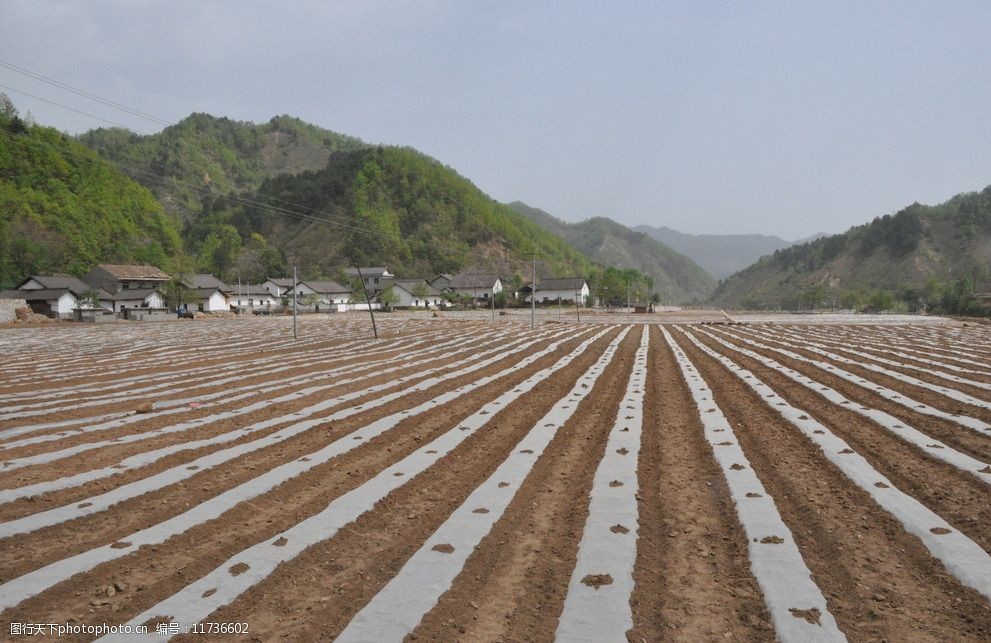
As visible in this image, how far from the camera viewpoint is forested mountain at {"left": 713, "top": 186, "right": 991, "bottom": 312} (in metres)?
86.9

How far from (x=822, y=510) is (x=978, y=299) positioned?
8115 centimetres

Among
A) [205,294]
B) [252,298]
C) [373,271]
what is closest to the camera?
[205,294]

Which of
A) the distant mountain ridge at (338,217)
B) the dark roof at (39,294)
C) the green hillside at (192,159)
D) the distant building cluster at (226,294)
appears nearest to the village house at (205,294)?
the distant building cluster at (226,294)

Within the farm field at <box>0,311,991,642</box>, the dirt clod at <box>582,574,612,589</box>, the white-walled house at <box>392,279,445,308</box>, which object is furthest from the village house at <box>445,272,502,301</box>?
the dirt clod at <box>582,574,612,589</box>

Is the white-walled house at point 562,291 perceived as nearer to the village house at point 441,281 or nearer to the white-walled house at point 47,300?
the village house at point 441,281

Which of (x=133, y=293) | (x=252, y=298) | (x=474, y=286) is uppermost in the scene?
(x=474, y=286)

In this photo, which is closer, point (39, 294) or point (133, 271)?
point (39, 294)

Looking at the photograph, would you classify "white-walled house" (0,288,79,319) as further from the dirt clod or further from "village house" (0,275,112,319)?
the dirt clod

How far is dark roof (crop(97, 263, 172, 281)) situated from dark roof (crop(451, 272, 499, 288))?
46.7 metres

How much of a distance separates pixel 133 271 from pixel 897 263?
128010 mm

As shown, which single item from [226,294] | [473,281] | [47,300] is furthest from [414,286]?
[47,300]

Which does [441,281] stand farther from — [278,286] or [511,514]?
[511,514]

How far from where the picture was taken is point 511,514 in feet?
15.6

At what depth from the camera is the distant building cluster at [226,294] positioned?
200ft
